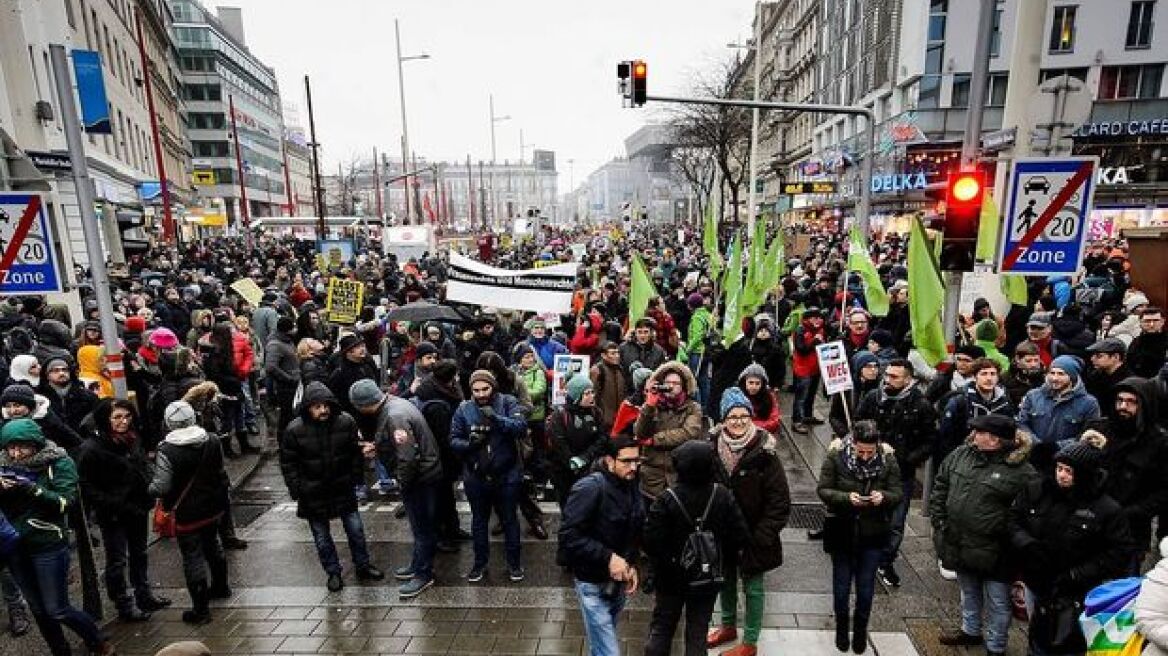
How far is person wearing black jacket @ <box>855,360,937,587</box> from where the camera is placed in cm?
527

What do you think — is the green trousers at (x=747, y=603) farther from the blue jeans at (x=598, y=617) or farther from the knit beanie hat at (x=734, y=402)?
the knit beanie hat at (x=734, y=402)

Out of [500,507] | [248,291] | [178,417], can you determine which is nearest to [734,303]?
[500,507]

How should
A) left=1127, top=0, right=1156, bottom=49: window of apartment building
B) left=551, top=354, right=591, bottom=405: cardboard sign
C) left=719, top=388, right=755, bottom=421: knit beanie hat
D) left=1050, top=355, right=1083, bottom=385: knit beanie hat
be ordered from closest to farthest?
left=719, top=388, right=755, bottom=421: knit beanie hat
left=1050, top=355, right=1083, bottom=385: knit beanie hat
left=551, top=354, right=591, bottom=405: cardboard sign
left=1127, top=0, right=1156, bottom=49: window of apartment building

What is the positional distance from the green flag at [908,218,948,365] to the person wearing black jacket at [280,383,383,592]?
514cm

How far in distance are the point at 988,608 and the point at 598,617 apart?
263cm

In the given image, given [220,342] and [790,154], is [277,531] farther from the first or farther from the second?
[790,154]

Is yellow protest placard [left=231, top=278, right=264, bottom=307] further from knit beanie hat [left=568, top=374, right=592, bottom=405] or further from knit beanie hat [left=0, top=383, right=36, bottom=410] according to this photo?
knit beanie hat [left=568, top=374, right=592, bottom=405]

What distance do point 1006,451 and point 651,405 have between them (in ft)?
7.61

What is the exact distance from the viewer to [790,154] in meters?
60.9

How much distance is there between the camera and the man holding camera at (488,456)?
525 cm

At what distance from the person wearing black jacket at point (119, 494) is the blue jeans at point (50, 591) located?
1.53 ft

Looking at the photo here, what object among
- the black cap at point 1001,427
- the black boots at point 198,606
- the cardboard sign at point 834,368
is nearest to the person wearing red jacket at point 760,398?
the cardboard sign at point 834,368

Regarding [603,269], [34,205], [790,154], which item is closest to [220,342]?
[34,205]

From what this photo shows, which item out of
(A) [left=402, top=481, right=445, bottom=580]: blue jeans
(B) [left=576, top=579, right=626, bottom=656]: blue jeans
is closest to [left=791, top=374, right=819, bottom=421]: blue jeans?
(A) [left=402, top=481, right=445, bottom=580]: blue jeans
